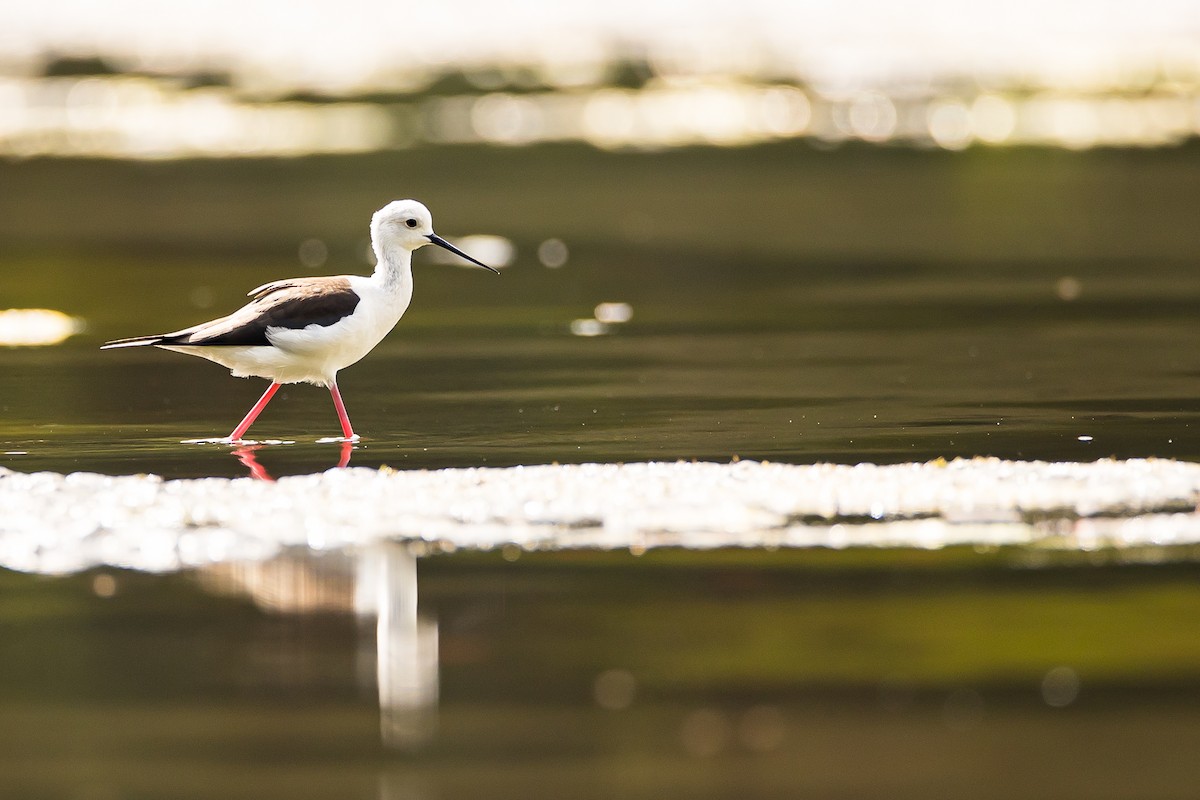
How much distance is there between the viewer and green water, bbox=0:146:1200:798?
6266mm

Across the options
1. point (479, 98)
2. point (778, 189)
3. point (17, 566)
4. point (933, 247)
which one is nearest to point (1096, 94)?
point (479, 98)

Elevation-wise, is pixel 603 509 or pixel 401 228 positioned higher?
pixel 401 228

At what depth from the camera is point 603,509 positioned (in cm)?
915

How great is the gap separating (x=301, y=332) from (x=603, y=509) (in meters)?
2.65

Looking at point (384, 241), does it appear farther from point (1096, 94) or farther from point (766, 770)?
point (1096, 94)

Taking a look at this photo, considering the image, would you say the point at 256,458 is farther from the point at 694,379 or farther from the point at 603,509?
the point at 694,379

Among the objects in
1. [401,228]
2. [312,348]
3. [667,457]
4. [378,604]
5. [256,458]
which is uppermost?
[401,228]

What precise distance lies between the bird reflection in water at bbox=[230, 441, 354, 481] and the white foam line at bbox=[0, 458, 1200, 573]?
370mm

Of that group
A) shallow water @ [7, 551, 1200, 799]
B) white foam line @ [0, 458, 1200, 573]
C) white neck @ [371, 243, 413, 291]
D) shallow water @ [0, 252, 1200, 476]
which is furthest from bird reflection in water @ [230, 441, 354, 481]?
shallow water @ [7, 551, 1200, 799]

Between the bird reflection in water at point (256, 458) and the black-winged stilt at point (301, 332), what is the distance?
22 centimetres

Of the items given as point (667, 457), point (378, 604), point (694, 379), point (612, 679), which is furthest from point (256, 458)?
point (612, 679)

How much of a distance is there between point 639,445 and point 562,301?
6.82 metres

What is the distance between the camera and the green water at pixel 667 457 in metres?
6.27

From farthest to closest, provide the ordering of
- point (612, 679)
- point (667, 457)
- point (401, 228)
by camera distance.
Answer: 1. point (401, 228)
2. point (667, 457)
3. point (612, 679)
